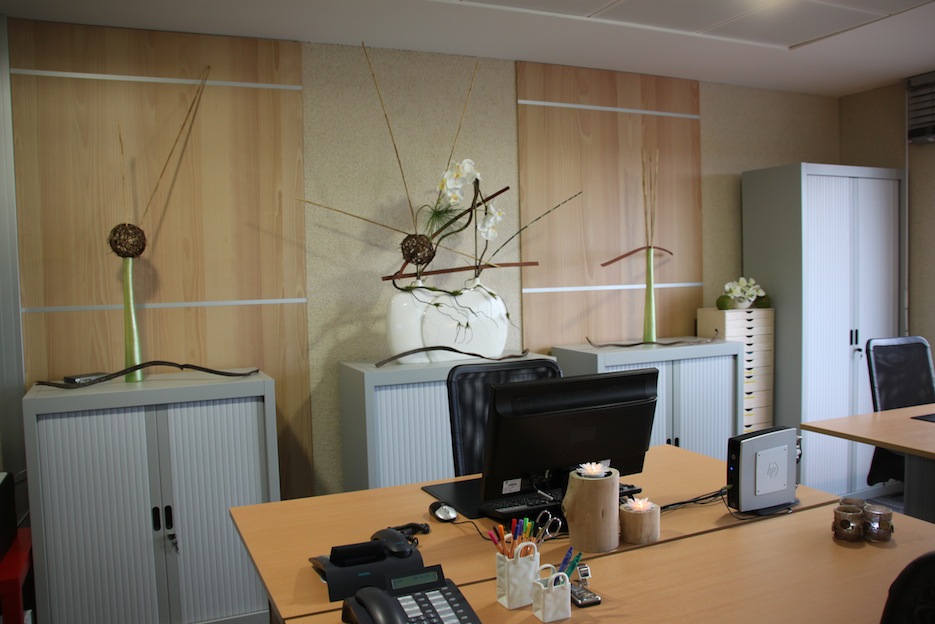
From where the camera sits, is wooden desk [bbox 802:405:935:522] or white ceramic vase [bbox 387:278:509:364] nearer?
wooden desk [bbox 802:405:935:522]

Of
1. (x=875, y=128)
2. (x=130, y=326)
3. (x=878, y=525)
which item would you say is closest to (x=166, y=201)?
(x=130, y=326)

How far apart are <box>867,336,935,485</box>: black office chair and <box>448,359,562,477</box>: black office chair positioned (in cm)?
196

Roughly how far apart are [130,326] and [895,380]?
3.54m

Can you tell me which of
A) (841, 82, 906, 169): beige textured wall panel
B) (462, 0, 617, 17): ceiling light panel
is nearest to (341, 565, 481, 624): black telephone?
(462, 0, 617, 17): ceiling light panel

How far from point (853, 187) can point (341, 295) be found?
325 centimetres

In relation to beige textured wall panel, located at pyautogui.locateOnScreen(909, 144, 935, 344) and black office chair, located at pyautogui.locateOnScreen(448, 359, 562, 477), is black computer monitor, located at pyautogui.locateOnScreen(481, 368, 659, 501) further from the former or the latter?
beige textured wall panel, located at pyautogui.locateOnScreen(909, 144, 935, 344)

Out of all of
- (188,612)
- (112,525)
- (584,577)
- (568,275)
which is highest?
(568,275)

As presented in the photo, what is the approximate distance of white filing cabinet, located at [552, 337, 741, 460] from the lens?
3.93 metres

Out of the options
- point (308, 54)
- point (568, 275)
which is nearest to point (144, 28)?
point (308, 54)

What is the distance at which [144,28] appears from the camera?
134 inches

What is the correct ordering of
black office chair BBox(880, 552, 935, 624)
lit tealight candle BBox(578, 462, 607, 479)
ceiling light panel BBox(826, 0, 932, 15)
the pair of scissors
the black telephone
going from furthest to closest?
ceiling light panel BBox(826, 0, 932, 15), the pair of scissors, lit tealight candle BBox(578, 462, 607, 479), the black telephone, black office chair BBox(880, 552, 935, 624)

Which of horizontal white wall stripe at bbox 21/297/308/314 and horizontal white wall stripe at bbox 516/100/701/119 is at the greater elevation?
horizontal white wall stripe at bbox 516/100/701/119

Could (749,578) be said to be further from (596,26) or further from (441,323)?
(596,26)

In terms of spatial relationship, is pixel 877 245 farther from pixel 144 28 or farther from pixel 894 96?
pixel 144 28
